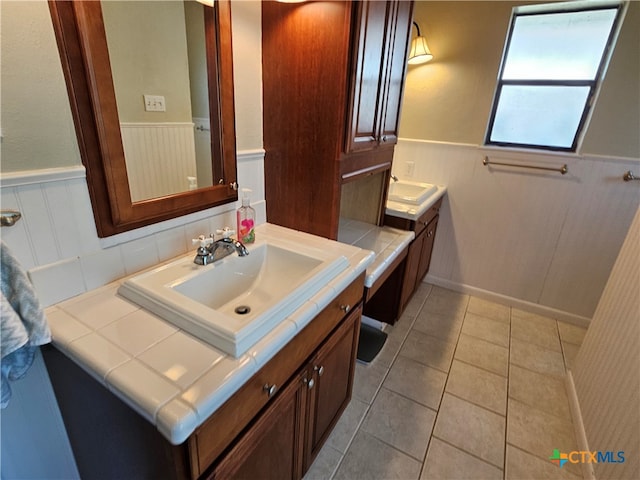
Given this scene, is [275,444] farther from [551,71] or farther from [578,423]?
[551,71]

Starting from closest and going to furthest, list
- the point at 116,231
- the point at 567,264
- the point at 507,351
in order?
the point at 116,231 < the point at 507,351 < the point at 567,264

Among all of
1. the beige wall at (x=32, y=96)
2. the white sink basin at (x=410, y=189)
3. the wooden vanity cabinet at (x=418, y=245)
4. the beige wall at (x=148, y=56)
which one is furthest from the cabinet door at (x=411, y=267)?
the beige wall at (x=32, y=96)

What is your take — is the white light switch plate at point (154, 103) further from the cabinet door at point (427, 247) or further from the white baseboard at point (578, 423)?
the white baseboard at point (578, 423)

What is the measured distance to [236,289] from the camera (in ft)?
3.92

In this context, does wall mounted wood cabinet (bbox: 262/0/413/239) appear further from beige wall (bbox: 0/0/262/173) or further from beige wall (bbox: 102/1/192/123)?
A: beige wall (bbox: 0/0/262/173)

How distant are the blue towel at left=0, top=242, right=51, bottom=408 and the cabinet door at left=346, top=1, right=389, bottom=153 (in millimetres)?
1105

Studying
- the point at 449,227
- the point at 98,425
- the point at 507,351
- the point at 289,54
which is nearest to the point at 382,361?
the point at 507,351

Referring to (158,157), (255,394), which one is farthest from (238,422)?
(158,157)

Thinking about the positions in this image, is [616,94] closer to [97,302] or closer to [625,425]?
[625,425]

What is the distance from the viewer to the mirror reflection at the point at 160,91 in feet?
2.98

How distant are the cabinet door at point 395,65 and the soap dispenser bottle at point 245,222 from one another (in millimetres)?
790

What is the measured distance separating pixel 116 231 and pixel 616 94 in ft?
8.98

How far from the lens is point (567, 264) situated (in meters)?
2.36

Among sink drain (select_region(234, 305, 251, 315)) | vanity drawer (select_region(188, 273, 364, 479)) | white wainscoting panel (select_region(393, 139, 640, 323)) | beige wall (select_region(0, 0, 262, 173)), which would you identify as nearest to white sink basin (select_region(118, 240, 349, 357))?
sink drain (select_region(234, 305, 251, 315))
